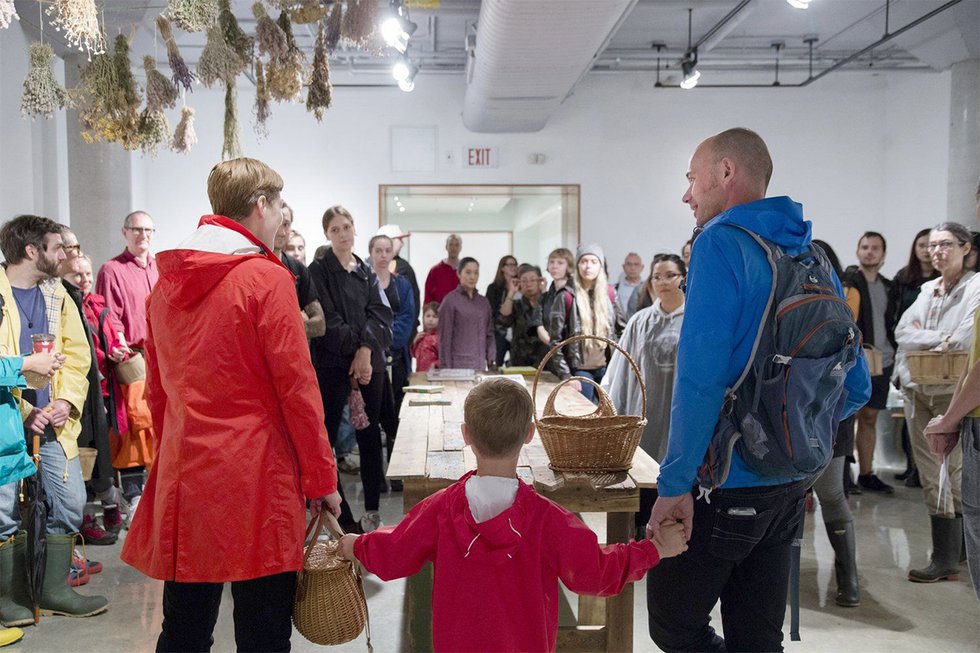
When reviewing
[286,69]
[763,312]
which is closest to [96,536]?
[286,69]

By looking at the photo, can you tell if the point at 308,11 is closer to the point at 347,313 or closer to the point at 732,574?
the point at 347,313

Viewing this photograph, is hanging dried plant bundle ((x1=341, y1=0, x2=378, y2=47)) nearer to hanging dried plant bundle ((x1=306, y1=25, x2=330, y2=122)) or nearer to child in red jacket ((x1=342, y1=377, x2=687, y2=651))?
hanging dried plant bundle ((x1=306, y1=25, x2=330, y2=122))

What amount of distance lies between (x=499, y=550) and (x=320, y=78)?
2569 mm

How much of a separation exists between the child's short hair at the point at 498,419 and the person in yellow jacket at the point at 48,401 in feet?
6.93

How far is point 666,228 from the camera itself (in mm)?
9742

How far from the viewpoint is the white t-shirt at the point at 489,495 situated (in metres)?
1.75

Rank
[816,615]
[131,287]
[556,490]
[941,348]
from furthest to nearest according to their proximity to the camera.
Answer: [131,287]
[941,348]
[816,615]
[556,490]

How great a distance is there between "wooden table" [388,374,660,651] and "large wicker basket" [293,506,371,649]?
498 mm

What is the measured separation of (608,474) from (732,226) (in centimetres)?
95

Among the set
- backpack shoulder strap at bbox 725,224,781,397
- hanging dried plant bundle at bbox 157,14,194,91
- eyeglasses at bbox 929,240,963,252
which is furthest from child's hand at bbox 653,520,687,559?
eyeglasses at bbox 929,240,963,252

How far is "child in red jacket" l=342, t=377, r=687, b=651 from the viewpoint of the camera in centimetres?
171

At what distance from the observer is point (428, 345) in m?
6.84

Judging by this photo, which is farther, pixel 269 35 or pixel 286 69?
pixel 286 69

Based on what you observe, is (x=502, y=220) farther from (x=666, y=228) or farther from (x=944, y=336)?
(x=944, y=336)
